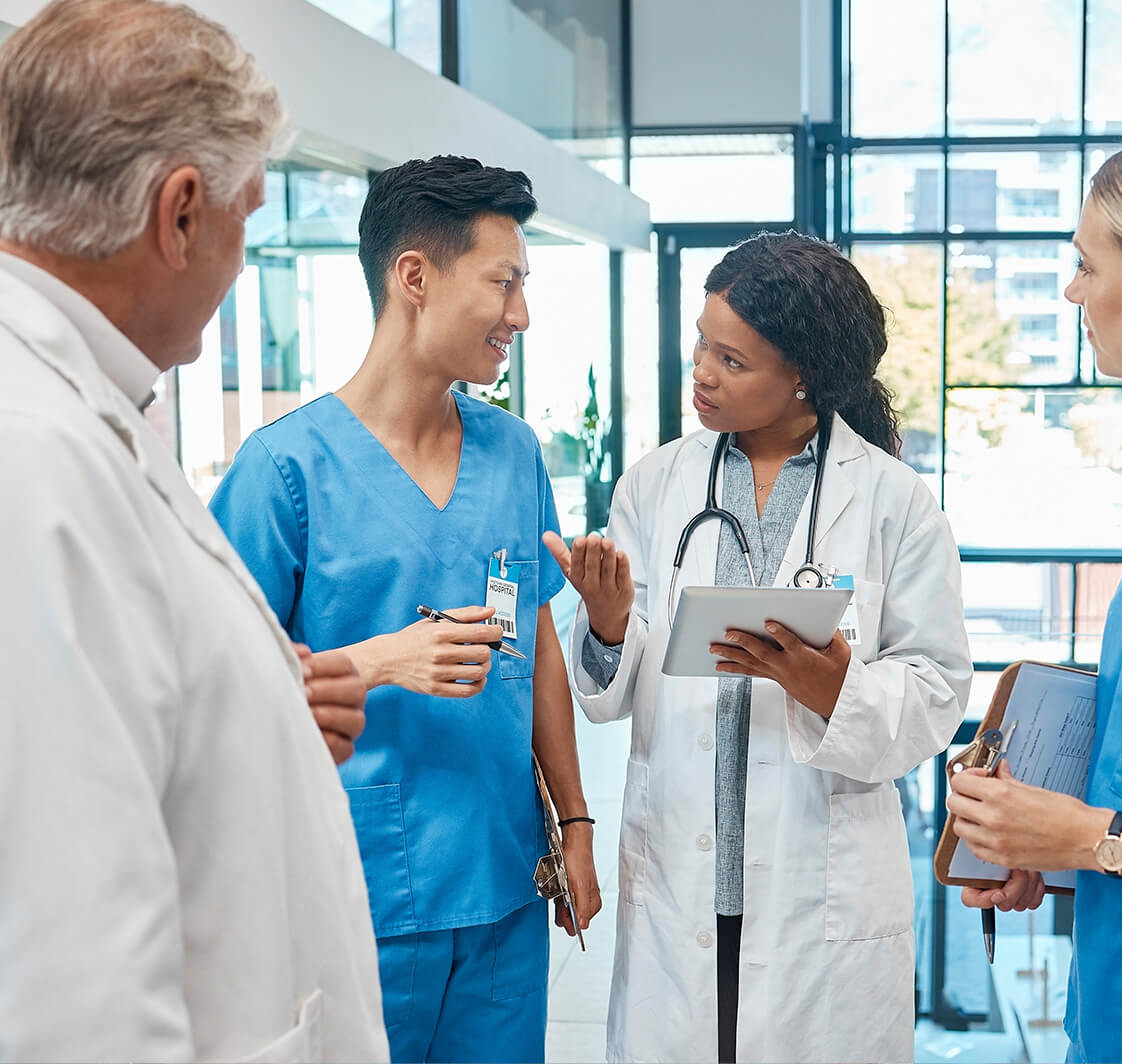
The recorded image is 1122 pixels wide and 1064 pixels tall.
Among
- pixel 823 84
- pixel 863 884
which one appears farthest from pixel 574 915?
pixel 823 84

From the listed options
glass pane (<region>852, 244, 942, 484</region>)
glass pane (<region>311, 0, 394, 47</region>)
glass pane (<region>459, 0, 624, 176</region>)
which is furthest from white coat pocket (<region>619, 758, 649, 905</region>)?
glass pane (<region>852, 244, 942, 484</region>)

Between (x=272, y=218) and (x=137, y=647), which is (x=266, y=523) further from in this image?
(x=272, y=218)

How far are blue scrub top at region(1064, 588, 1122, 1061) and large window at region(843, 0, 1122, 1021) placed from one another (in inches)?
294

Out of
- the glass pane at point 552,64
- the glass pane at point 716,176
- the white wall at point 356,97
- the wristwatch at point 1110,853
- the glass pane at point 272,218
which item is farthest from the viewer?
the glass pane at point 716,176

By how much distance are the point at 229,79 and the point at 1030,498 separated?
870 centimetres

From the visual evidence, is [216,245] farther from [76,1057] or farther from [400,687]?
[400,687]

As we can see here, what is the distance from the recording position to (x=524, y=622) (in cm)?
174

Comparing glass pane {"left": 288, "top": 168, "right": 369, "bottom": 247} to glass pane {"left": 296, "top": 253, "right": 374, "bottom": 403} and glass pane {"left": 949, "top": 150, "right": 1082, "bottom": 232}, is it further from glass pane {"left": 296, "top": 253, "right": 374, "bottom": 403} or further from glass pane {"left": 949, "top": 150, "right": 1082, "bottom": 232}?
glass pane {"left": 949, "top": 150, "right": 1082, "bottom": 232}

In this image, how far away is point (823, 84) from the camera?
930 centimetres

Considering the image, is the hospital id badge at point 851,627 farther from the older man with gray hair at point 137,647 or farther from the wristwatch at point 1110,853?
the older man with gray hair at point 137,647

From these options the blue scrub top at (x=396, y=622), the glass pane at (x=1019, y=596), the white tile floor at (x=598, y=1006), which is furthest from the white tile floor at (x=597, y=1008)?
the glass pane at (x=1019, y=596)

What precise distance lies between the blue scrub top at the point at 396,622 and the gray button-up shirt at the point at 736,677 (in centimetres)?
26

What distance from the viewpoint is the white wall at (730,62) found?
9.43m

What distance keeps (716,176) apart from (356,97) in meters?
6.94
